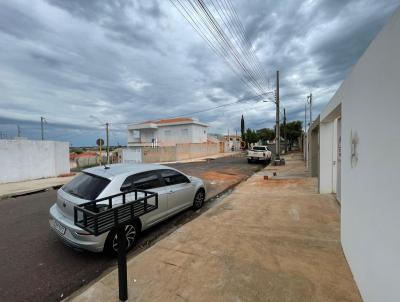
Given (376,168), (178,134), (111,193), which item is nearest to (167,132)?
(178,134)

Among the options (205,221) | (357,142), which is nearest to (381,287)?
(357,142)

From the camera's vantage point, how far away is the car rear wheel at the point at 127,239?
375cm

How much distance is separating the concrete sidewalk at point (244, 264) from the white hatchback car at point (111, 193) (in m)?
0.59

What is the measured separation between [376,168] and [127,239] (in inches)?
149

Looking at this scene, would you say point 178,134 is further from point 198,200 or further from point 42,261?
point 42,261

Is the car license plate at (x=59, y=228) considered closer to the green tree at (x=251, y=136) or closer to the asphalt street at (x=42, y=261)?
the asphalt street at (x=42, y=261)

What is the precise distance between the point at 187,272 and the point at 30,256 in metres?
2.79

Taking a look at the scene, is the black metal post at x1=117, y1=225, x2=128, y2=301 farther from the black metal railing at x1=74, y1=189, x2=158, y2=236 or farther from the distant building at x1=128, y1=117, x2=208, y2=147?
the distant building at x1=128, y1=117, x2=208, y2=147

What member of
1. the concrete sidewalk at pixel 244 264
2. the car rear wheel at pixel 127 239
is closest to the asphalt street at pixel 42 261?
the car rear wheel at pixel 127 239

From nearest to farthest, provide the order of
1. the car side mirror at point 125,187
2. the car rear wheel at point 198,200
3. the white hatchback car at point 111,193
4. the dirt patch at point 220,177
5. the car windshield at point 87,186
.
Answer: the white hatchback car at point 111,193, the car windshield at point 87,186, the car side mirror at point 125,187, the car rear wheel at point 198,200, the dirt patch at point 220,177

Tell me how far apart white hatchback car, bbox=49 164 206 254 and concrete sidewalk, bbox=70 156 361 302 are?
0.59m

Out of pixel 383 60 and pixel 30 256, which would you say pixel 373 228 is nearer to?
pixel 383 60

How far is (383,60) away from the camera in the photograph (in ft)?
6.60

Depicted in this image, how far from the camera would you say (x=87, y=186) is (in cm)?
406
